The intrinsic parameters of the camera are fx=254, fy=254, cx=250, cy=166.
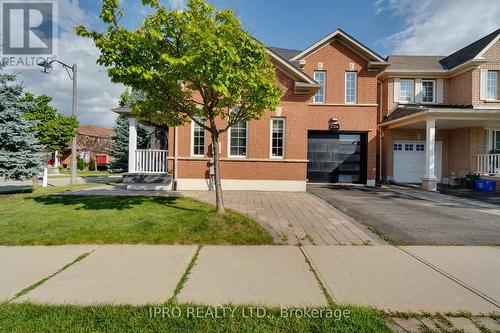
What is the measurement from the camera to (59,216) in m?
6.19

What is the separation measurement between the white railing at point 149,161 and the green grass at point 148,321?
10.1 meters

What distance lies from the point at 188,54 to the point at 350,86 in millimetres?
13135

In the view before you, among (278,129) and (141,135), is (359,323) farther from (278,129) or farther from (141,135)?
(141,135)

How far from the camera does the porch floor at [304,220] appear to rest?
16.9ft

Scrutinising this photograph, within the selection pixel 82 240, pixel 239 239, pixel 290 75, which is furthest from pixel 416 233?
pixel 290 75

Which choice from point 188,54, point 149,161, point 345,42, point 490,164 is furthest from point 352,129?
point 188,54

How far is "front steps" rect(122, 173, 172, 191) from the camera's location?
11797 millimetres

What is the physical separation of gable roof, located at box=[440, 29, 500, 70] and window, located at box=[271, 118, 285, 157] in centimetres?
1262

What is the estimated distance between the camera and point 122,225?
5520mm

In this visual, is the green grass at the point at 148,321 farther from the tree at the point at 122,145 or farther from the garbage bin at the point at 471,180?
the tree at the point at 122,145

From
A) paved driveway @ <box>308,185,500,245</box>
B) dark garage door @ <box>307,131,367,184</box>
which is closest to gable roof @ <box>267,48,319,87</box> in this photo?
dark garage door @ <box>307,131,367,184</box>

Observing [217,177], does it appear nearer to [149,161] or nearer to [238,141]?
[238,141]

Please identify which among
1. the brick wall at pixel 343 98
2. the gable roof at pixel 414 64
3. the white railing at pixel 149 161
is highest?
the gable roof at pixel 414 64

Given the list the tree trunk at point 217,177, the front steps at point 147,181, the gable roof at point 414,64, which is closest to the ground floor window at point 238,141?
the front steps at point 147,181
